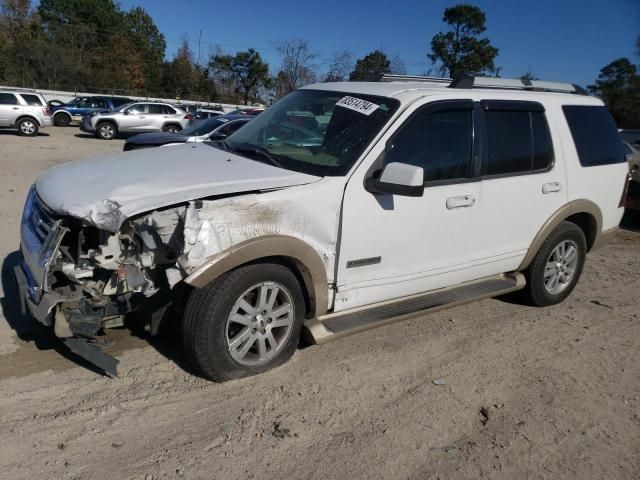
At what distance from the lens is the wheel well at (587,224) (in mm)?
5242

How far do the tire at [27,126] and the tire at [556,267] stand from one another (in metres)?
21.3

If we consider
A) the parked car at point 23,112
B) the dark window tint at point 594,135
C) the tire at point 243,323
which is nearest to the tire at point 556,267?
the dark window tint at point 594,135

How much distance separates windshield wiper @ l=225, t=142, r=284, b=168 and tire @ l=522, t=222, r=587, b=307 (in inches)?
104

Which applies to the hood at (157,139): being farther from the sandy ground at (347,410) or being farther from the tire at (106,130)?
the tire at (106,130)

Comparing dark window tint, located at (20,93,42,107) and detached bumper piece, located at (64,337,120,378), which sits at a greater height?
dark window tint, located at (20,93,42,107)

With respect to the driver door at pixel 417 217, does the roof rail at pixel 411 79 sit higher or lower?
higher

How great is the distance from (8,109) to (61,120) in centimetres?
697

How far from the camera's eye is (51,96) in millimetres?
38219

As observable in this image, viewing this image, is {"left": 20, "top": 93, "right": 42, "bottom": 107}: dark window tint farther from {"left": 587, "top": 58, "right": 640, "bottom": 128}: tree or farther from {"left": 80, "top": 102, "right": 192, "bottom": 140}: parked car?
{"left": 587, "top": 58, "right": 640, "bottom": 128}: tree

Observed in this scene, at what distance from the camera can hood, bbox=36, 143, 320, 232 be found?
3070mm

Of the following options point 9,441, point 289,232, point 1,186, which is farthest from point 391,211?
point 1,186

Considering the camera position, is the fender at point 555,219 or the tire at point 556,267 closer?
the fender at point 555,219

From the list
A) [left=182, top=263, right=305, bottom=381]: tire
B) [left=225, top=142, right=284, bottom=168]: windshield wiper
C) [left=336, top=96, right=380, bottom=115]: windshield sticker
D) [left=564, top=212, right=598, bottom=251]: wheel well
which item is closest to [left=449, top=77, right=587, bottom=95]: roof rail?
[left=336, top=96, right=380, bottom=115]: windshield sticker

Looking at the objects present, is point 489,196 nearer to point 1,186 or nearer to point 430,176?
point 430,176
